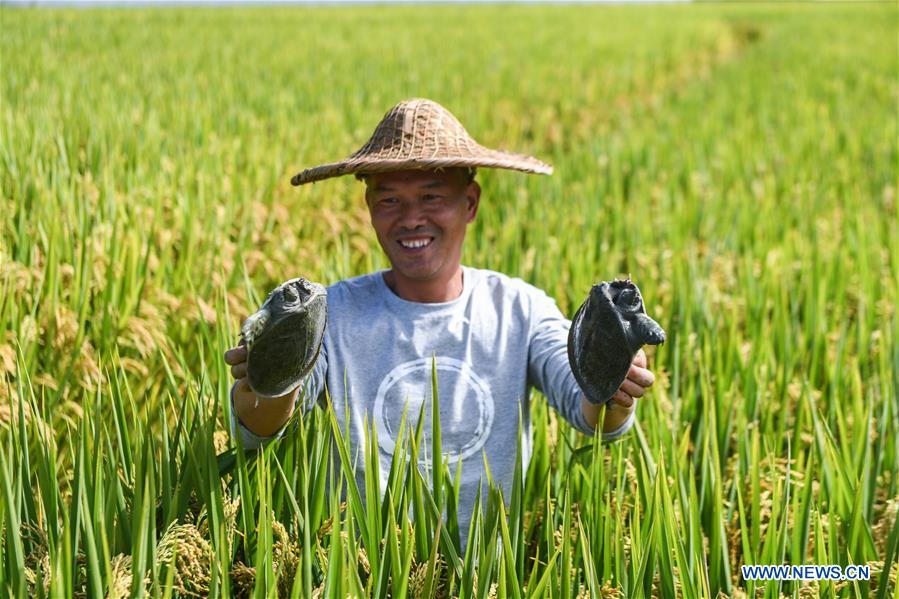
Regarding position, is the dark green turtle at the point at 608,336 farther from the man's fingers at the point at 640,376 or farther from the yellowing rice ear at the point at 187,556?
the yellowing rice ear at the point at 187,556

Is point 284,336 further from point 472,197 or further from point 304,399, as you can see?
point 472,197

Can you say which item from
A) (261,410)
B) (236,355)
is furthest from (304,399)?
(236,355)

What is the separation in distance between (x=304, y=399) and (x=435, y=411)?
0.22 meters

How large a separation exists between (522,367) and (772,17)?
87.7ft

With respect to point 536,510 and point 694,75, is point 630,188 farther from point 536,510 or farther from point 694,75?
point 694,75

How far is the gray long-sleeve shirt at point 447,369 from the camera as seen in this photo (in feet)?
5.12

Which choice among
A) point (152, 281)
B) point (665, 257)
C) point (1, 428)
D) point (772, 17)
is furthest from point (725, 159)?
point (772, 17)

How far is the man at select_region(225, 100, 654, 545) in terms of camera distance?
1.56 metres

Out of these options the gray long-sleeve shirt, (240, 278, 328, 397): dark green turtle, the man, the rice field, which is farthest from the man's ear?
(240, 278, 328, 397): dark green turtle

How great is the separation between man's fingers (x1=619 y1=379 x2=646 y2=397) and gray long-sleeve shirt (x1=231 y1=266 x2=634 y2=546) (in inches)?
6.9

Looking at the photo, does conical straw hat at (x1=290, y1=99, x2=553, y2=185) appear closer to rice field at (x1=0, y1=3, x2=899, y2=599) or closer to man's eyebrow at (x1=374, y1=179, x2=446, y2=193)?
man's eyebrow at (x1=374, y1=179, x2=446, y2=193)

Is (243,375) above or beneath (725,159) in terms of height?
beneath

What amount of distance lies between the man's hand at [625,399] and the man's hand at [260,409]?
1.59 ft

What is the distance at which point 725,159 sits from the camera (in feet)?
17.8
